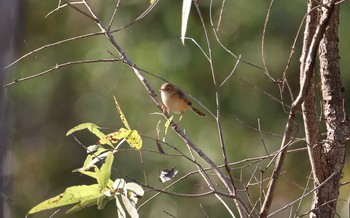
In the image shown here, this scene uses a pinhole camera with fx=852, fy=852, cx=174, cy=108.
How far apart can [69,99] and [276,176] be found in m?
6.45

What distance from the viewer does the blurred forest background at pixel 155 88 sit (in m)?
6.30

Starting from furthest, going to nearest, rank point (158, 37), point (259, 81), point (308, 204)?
point (158, 37) < point (259, 81) < point (308, 204)

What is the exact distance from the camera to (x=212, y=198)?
6.54 metres

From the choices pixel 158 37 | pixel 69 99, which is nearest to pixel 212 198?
pixel 158 37

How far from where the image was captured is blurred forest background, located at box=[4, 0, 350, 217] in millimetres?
6305

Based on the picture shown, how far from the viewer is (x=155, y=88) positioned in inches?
249

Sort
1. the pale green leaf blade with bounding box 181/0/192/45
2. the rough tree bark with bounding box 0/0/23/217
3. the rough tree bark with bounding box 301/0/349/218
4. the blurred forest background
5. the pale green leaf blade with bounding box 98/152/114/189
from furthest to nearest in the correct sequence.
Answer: the blurred forest background, the rough tree bark with bounding box 301/0/349/218, the pale green leaf blade with bounding box 98/152/114/189, the pale green leaf blade with bounding box 181/0/192/45, the rough tree bark with bounding box 0/0/23/217

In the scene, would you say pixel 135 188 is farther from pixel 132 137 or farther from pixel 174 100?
pixel 174 100

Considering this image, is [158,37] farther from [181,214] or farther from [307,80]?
[307,80]

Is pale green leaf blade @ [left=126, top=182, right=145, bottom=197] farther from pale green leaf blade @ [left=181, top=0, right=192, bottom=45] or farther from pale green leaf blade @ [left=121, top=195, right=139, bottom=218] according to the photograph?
pale green leaf blade @ [left=181, top=0, right=192, bottom=45]

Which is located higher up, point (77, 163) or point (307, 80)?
point (307, 80)

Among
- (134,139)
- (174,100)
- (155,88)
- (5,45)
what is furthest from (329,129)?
(155,88)

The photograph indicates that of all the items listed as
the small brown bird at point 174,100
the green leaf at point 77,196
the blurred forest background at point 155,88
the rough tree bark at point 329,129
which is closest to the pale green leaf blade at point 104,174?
the green leaf at point 77,196

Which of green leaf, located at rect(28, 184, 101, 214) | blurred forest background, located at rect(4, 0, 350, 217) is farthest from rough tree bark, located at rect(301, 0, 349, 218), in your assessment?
blurred forest background, located at rect(4, 0, 350, 217)
